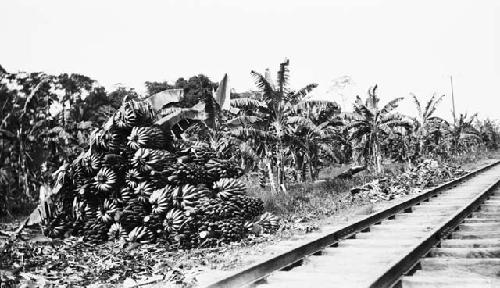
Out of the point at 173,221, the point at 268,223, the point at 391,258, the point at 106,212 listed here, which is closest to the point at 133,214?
the point at 106,212

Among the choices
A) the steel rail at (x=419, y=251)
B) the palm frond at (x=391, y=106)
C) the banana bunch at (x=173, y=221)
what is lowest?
the steel rail at (x=419, y=251)

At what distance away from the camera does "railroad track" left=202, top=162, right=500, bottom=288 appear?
4156 mm

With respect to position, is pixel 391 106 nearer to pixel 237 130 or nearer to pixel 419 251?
pixel 237 130

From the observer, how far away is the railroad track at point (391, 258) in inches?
164

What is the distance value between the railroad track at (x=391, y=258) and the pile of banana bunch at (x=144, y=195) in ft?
5.41

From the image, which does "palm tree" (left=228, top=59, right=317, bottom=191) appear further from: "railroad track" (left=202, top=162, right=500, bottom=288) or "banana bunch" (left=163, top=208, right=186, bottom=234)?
"banana bunch" (left=163, top=208, right=186, bottom=234)

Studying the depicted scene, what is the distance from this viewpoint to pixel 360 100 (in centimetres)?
2505

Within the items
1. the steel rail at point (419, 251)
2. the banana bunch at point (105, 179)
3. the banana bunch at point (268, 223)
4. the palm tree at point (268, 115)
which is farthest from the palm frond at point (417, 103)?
the banana bunch at point (105, 179)

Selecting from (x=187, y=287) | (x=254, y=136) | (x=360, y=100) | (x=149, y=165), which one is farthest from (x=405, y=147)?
(x=187, y=287)

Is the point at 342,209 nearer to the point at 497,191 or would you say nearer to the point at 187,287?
the point at 497,191

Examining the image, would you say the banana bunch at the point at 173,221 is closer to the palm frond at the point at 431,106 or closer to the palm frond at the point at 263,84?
the palm frond at the point at 263,84

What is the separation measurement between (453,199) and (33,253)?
906 centimetres

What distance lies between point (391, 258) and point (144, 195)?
3784 millimetres

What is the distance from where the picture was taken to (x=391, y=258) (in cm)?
512
